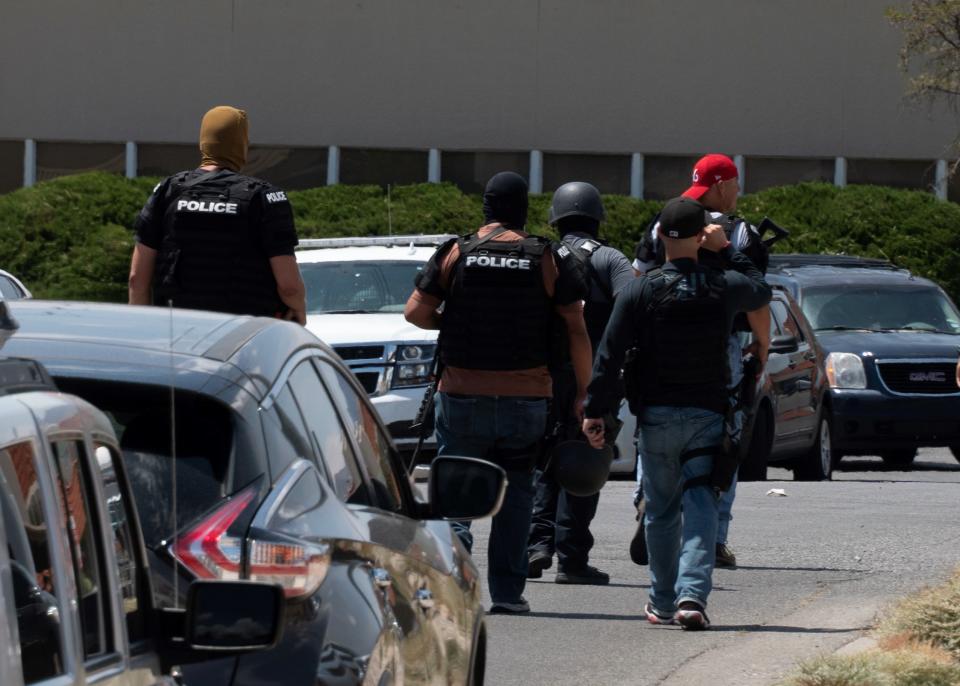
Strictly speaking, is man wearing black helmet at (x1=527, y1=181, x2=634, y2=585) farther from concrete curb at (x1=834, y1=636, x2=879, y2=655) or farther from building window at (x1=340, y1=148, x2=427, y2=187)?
building window at (x1=340, y1=148, x2=427, y2=187)

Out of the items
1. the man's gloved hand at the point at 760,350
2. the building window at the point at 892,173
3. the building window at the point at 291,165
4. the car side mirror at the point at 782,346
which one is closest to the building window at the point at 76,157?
the building window at the point at 291,165

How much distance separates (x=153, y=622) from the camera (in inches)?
127

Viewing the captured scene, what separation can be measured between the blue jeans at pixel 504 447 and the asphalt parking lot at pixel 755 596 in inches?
9.3

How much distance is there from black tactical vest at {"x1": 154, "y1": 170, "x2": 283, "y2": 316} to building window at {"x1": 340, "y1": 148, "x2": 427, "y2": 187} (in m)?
23.0

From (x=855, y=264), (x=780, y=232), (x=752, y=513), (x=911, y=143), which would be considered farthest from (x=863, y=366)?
(x=911, y=143)

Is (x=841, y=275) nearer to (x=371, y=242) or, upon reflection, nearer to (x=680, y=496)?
(x=371, y=242)

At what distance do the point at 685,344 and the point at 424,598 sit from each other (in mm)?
3591

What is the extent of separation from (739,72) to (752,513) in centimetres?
1862

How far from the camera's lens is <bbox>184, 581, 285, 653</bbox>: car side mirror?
119 inches

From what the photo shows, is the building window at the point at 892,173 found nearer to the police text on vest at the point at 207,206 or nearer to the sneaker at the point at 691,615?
Result: the sneaker at the point at 691,615

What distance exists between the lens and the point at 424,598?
14.4 ft

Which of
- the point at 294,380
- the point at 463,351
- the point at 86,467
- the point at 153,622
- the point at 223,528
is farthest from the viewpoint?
the point at 463,351

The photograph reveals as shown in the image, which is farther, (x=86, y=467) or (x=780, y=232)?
(x=780, y=232)

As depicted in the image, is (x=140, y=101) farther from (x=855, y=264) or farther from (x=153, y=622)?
(x=153, y=622)
